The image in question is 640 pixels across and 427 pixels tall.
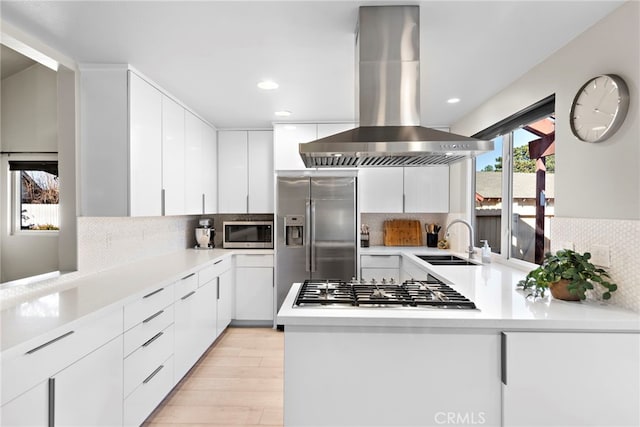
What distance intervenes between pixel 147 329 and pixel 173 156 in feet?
5.29

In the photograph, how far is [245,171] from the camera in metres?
4.52

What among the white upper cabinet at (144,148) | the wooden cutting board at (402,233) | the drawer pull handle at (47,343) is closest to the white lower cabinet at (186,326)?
the white upper cabinet at (144,148)

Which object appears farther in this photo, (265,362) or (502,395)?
(265,362)

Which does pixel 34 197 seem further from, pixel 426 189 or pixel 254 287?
pixel 426 189

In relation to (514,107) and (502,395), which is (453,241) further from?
(502,395)

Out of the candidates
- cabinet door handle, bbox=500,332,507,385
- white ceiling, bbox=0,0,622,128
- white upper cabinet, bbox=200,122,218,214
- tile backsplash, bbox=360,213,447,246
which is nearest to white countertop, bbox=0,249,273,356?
white upper cabinet, bbox=200,122,218,214

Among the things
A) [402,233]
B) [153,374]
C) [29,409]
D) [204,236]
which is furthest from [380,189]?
[29,409]

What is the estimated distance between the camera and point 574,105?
2.05 meters

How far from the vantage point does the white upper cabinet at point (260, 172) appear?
4.50 m

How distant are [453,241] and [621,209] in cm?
255

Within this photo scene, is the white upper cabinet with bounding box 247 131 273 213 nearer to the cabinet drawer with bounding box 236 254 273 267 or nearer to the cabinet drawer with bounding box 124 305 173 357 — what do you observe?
the cabinet drawer with bounding box 236 254 273 267

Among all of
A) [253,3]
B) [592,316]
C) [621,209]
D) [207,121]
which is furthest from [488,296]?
[207,121]

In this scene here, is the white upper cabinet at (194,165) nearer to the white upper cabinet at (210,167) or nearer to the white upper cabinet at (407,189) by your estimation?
the white upper cabinet at (210,167)

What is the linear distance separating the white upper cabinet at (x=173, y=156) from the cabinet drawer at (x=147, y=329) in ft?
3.11
